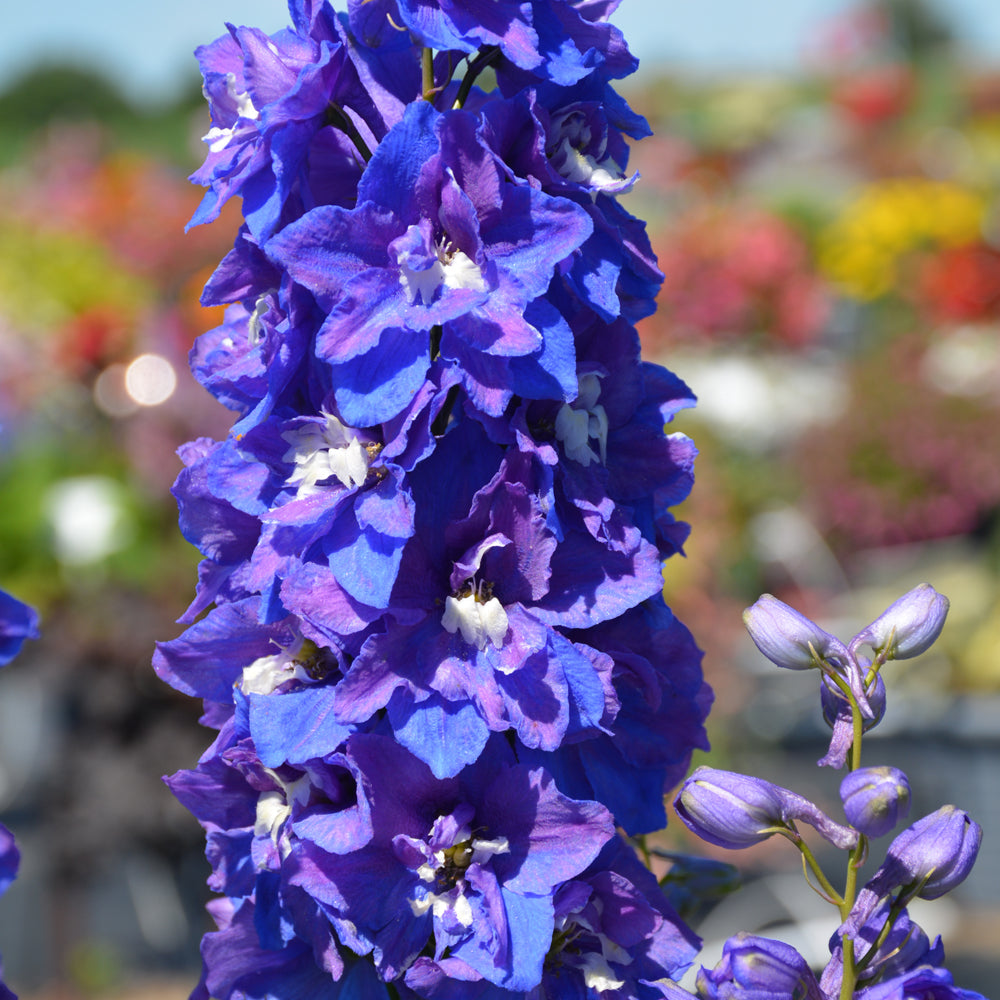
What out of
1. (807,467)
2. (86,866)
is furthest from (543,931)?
(807,467)

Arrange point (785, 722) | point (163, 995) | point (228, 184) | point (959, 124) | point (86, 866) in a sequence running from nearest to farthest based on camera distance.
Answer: point (228, 184) < point (86, 866) < point (163, 995) < point (785, 722) < point (959, 124)

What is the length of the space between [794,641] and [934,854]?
17 cm

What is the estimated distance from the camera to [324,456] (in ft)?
2.96

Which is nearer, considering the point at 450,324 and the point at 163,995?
the point at 450,324

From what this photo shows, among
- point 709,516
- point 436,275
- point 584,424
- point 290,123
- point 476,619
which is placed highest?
point 290,123

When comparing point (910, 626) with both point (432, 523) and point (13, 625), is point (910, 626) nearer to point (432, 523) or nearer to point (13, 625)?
point (432, 523)

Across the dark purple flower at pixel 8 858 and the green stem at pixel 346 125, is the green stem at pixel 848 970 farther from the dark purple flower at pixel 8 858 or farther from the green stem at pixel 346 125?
the green stem at pixel 346 125

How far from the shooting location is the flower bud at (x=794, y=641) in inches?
35.9

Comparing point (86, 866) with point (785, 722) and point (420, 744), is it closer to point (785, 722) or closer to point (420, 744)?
point (785, 722)

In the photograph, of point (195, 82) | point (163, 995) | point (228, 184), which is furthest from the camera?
point (195, 82)

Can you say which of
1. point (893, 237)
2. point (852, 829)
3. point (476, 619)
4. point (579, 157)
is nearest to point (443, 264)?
point (579, 157)

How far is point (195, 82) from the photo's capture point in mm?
29734

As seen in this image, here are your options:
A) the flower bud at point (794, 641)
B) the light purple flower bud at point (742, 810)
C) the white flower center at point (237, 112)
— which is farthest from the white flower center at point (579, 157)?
the light purple flower bud at point (742, 810)

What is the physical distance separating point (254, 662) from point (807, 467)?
489cm
